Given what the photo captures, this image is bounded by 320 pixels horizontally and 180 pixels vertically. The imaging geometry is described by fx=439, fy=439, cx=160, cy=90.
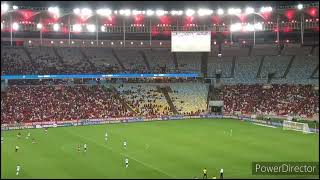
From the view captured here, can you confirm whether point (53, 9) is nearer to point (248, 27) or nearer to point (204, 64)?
point (204, 64)

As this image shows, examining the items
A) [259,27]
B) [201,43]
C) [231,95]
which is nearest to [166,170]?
[201,43]

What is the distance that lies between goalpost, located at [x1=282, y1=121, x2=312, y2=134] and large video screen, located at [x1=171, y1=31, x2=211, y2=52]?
20.5m

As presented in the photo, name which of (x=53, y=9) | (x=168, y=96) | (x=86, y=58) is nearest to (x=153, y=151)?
(x=168, y=96)

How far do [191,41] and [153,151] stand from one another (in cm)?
3414

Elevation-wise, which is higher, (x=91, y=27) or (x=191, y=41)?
(x=91, y=27)

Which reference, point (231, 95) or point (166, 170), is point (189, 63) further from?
point (166, 170)

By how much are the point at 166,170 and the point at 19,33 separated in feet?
189

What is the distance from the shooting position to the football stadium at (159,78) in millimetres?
51094

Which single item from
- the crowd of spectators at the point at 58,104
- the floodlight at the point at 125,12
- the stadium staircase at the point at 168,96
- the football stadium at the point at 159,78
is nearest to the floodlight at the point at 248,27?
the football stadium at the point at 159,78

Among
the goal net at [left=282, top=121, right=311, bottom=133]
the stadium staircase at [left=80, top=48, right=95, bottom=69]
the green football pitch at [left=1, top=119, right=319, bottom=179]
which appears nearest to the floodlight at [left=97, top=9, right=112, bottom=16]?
the stadium staircase at [left=80, top=48, right=95, bottom=69]

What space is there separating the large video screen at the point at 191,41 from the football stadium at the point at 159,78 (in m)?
0.17

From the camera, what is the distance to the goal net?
54.1m

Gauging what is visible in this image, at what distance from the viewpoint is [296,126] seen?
5638 centimetres

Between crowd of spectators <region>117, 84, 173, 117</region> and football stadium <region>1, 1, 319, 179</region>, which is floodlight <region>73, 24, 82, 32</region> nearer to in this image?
football stadium <region>1, 1, 319, 179</region>
